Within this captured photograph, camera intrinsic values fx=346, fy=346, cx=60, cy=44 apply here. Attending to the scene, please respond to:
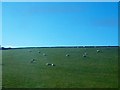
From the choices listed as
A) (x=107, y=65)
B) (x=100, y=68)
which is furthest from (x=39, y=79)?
(x=107, y=65)

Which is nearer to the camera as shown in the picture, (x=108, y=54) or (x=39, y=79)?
(x=39, y=79)

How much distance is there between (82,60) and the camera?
53906mm

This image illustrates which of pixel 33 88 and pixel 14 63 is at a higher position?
pixel 14 63

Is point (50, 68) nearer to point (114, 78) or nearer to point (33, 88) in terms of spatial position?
point (114, 78)

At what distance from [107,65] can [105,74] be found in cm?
751

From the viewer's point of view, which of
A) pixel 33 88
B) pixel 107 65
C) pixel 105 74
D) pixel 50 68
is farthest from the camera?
pixel 107 65

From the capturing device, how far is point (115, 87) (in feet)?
111

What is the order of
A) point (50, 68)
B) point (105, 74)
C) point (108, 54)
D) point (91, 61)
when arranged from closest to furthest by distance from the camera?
point (105, 74)
point (50, 68)
point (91, 61)
point (108, 54)

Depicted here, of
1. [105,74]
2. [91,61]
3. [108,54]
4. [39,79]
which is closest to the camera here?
[39,79]

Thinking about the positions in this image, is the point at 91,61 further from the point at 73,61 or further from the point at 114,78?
the point at 114,78

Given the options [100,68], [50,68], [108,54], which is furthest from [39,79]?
[108,54]

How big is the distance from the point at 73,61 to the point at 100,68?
766 centimetres

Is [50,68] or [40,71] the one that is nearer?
[40,71]

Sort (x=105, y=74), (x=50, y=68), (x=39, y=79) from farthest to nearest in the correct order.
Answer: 1. (x=50, y=68)
2. (x=105, y=74)
3. (x=39, y=79)
